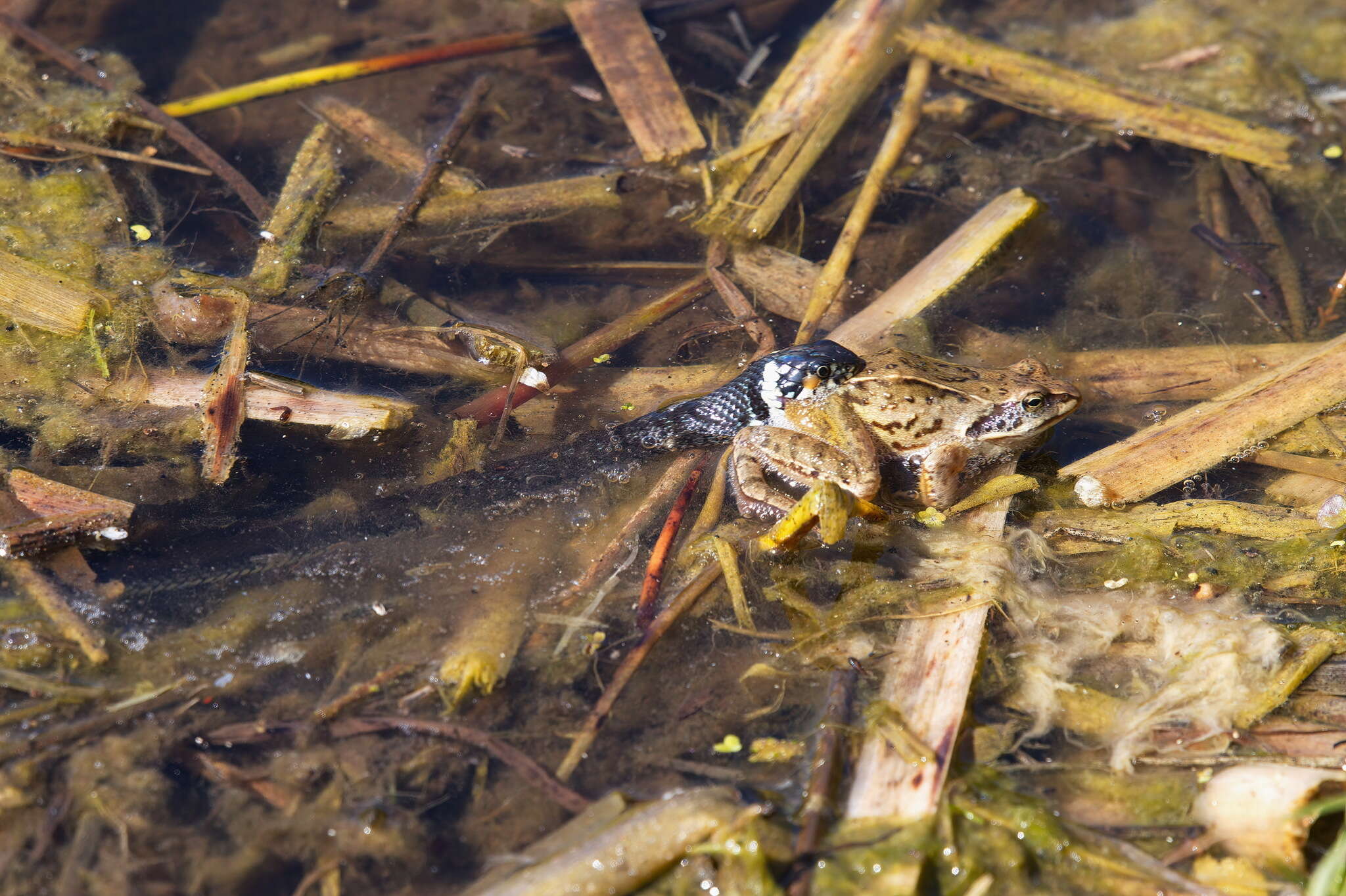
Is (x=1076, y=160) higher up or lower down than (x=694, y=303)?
higher up

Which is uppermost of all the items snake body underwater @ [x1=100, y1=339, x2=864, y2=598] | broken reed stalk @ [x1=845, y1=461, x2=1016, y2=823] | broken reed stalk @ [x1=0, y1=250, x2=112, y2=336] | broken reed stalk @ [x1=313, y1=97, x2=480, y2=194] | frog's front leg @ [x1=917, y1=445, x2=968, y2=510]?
broken reed stalk @ [x1=313, y1=97, x2=480, y2=194]

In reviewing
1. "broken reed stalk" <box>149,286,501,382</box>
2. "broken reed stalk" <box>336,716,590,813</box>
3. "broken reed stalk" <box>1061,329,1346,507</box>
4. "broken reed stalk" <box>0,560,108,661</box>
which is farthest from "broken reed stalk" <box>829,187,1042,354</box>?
"broken reed stalk" <box>0,560,108,661</box>

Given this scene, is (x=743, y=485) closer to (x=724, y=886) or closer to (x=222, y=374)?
(x=724, y=886)

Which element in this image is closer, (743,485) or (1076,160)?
(743,485)

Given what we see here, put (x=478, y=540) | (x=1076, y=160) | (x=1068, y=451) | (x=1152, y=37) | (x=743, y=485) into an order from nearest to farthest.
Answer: (x=478, y=540) < (x=743, y=485) < (x=1068, y=451) < (x=1076, y=160) < (x=1152, y=37)

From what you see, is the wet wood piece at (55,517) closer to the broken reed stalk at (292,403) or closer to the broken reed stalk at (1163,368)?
the broken reed stalk at (292,403)

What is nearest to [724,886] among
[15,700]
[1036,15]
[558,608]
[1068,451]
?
[558,608]

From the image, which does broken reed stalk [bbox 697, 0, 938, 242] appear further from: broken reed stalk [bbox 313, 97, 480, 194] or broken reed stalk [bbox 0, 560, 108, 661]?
broken reed stalk [bbox 0, 560, 108, 661]
